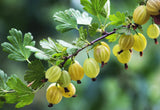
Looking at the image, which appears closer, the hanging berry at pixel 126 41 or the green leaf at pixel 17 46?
the hanging berry at pixel 126 41

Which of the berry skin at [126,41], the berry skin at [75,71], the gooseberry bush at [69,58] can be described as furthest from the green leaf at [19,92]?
the berry skin at [126,41]

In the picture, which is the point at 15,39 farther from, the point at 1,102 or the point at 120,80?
the point at 120,80

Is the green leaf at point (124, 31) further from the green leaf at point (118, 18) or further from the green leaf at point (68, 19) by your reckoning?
the green leaf at point (68, 19)

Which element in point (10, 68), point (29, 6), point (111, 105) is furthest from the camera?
point (29, 6)

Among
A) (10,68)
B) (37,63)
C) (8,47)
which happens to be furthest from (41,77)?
(10,68)

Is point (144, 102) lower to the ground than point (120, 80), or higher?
lower

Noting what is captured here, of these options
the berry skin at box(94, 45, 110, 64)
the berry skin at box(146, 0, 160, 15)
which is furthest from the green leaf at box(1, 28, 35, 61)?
the berry skin at box(146, 0, 160, 15)
